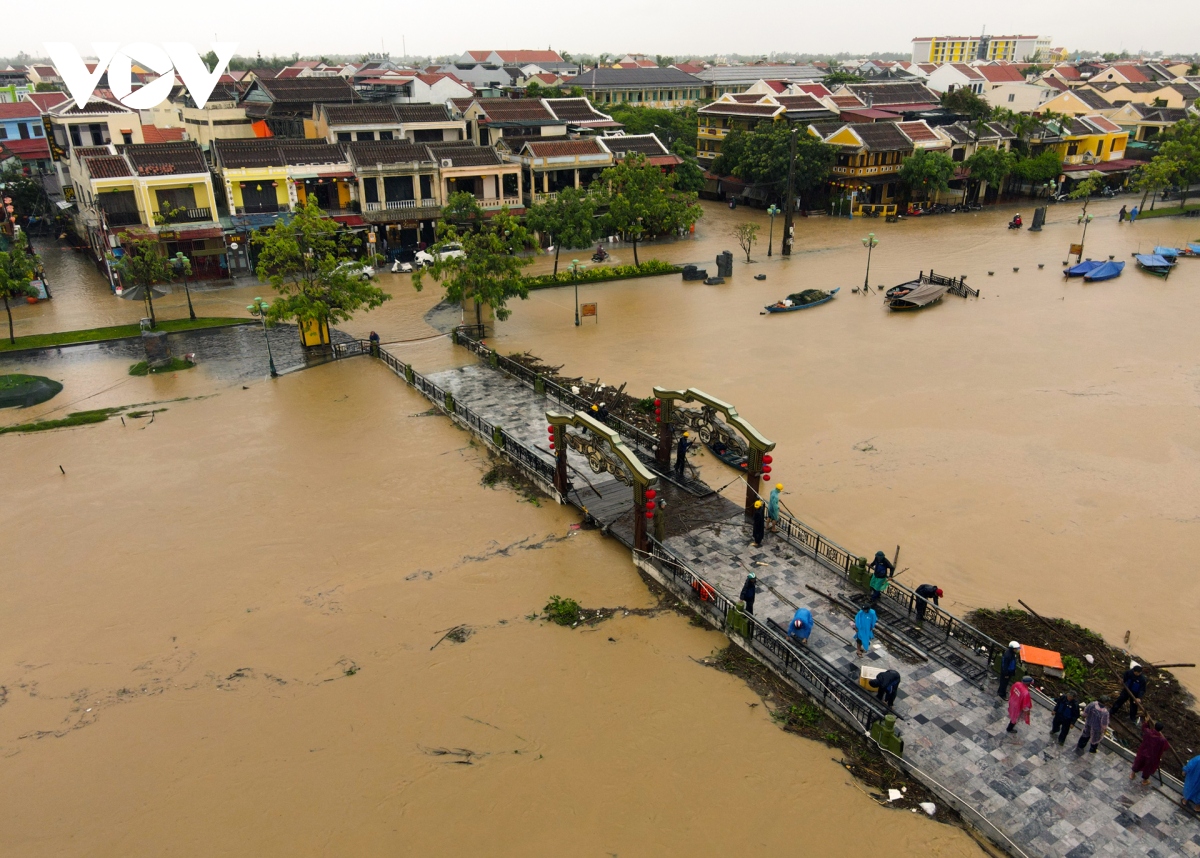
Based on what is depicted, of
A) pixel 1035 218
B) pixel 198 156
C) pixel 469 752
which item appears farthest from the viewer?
pixel 1035 218

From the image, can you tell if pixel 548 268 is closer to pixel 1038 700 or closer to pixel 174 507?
pixel 174 507

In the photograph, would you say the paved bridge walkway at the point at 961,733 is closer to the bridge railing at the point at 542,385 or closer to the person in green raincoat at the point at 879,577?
the person in green raincoat at the point at 879,577

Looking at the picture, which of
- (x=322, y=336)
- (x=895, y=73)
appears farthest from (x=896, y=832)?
(x=895, y=73)

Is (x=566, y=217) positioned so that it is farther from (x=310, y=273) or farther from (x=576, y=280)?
(x=310, y=273)

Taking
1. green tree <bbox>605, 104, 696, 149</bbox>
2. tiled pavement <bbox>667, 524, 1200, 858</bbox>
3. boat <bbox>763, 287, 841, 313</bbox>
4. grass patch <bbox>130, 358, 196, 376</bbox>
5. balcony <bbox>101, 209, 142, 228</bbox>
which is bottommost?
tiled pavement <bbox>667, 524, 1200, 858</bbox>

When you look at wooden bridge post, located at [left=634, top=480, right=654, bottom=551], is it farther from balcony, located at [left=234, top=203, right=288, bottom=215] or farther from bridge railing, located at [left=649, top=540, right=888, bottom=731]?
balcony, located at [left=234, top=203, right=288, bottom=215]

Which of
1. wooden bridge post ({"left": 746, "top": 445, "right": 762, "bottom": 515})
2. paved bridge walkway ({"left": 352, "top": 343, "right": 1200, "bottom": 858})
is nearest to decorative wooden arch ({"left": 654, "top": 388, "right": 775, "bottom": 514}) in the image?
wooden bridge post ({"left": 746, "top": 445, "right": 762, "bottom": 515})

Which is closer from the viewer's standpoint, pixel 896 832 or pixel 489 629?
pixel 896 832
